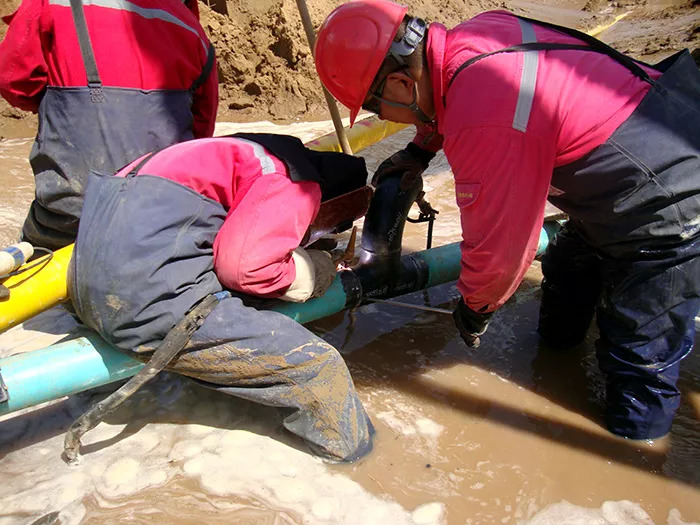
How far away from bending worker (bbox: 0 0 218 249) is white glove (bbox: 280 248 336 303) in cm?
91

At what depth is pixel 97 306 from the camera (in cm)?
199

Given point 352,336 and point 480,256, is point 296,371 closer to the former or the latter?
point 480,256

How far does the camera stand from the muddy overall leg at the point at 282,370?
2.05m

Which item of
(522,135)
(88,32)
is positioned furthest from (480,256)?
(88,32)

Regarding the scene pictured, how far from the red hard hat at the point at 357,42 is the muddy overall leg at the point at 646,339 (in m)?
1.21

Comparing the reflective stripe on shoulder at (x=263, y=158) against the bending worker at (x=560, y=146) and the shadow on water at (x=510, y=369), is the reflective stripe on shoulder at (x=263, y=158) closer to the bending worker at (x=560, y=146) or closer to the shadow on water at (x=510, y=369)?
the bending worker at (x=560, y=146)

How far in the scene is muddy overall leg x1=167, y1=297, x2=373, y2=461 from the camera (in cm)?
205

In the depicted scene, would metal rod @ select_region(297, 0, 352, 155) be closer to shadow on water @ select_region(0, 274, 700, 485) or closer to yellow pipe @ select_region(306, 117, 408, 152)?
yellow pipe @ select_region(306, 117, 408, 152)

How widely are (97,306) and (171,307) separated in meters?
0.24

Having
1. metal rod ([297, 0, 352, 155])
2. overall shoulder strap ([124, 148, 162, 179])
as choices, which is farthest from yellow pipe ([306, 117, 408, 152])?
overall shoulder strap ([124, 148, 162, 179])

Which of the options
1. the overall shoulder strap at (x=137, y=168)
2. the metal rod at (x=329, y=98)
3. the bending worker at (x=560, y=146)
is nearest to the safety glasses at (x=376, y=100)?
the bending worker at (x=560, y=146)

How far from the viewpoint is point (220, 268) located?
205 centimetres

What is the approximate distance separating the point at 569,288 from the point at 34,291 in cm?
228

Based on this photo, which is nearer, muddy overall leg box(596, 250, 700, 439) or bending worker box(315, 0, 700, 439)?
bending worker box(315, 0, 700, 439)
